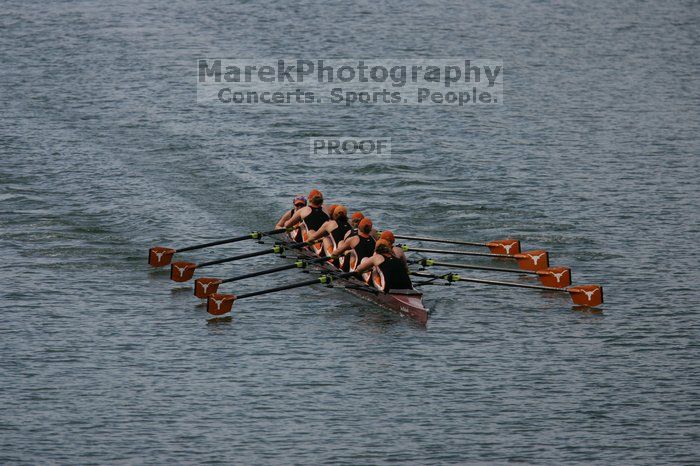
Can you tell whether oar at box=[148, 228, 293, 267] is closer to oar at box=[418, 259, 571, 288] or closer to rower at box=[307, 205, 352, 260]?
rower at box=[307, 205, 352, 260]

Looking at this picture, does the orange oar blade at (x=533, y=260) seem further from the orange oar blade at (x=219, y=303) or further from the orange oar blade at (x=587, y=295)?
the orange oar blade at (x=219, y=303)

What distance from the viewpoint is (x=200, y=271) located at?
150ft

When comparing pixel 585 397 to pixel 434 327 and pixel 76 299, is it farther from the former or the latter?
pixel 76 299

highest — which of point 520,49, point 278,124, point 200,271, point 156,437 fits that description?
point 520,49

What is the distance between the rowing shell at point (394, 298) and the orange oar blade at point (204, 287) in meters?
4.14

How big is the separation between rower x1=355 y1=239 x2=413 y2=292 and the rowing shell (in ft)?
0.86

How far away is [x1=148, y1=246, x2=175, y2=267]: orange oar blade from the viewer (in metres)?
44.9

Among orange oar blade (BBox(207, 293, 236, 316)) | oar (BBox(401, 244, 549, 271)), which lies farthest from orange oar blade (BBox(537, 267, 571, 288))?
orange oar blade (BBox(207, 293, 236, 316))

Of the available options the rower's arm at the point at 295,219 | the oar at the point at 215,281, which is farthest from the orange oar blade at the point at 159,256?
the rower's arm at the point at 295,219

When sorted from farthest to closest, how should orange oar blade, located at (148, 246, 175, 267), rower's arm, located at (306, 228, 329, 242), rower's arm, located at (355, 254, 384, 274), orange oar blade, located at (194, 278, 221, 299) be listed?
orange oar blade, located at (148, 246, 175, 267), rower's arm, located at (306, 228, 329, 242), orange oar blade, located at (194, 278, 221, 299), rower's arm, located at (355, 254, 384, 274)

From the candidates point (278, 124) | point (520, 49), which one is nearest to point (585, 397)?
point (278, 124)

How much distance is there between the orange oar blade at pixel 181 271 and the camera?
43688 mm

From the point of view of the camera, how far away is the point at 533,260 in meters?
44.2

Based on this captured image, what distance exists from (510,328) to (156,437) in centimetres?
1275
